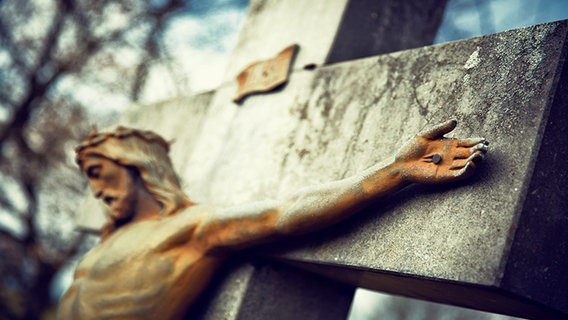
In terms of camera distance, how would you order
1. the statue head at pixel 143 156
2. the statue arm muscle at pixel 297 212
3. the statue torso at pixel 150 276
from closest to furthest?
the statue arm muscle at pixel 297 212 < the statue torso at pixel 150 276 < the statue head at pixel 143 156

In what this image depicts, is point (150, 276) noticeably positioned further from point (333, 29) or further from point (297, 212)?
point (333, 29)

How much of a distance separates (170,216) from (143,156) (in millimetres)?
358

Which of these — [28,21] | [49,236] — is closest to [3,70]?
[28,21]

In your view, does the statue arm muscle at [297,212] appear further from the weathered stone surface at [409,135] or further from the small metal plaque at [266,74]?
the small metal plaque at [266,74]

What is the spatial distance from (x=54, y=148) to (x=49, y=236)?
1240mm

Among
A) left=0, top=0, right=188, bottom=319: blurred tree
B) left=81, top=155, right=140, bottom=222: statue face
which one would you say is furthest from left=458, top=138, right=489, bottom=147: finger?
left=0, top=0, right=188, bottom=319: blurred tree

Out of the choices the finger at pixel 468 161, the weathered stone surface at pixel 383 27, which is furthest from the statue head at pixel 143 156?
the finger at pixel 468 161

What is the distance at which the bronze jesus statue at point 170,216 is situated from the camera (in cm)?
219

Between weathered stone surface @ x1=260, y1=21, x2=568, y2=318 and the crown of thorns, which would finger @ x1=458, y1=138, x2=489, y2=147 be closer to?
weathered stone surface @ x1=260, y1=21, x2=568, y2=318

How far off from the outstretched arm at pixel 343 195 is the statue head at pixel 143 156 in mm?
314

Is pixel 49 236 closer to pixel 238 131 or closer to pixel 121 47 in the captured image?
pixel 121 47

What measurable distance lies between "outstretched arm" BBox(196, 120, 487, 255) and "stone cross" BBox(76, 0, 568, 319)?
0.26ft

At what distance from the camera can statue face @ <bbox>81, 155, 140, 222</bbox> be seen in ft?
10.2

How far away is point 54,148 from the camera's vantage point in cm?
949
